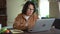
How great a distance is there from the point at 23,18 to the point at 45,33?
0.76 metres

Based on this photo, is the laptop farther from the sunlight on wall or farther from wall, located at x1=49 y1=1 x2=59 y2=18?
the sunlight on wall

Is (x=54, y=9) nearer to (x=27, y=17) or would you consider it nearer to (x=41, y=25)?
(x=27, y=17)

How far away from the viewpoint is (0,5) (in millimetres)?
5449

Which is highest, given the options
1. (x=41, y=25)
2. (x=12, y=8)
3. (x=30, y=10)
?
(x=12, y=8)

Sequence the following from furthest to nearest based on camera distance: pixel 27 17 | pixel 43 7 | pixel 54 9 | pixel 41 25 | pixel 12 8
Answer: pixel 12 8 → pixel 43 7 → pixel 54 9 → pixel 27 17 → pixel 41 25

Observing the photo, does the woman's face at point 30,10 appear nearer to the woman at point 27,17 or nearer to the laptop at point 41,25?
the woman at point 27,17

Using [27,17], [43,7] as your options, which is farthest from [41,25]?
[43,7]

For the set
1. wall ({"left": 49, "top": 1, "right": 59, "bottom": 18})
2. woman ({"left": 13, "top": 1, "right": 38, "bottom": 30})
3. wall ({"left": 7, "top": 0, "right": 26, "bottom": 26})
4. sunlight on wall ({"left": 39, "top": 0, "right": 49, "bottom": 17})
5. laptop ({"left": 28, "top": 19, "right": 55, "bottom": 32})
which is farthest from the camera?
wall ({"left": 7, "top": 0, "right": 26, "bottom": 26})

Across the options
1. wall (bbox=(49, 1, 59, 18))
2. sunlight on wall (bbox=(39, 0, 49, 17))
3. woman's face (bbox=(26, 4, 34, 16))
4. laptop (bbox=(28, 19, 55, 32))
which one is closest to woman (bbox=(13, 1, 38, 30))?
woman's face (bbox=(26, 4, 34, 16))

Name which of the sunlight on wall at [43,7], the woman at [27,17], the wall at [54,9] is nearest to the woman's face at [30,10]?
the woman at [27,17]

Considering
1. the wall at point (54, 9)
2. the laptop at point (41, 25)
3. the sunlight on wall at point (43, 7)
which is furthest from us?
the sunlight on wall at point (43, 7)

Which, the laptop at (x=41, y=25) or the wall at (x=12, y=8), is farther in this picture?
the wall at (x=12, y=8)

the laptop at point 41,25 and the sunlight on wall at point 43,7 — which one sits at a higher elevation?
the sunlight on wall at point 43,7

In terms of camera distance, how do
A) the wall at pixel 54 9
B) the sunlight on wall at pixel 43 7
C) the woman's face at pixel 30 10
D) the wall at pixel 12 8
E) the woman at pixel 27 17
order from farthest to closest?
the wall at pixel 12 8, the sunlight on wall at pixel 43 7, the wall at pixel 54 9, the woman's face at pixel 30 10, the woman at pixel 27 17
